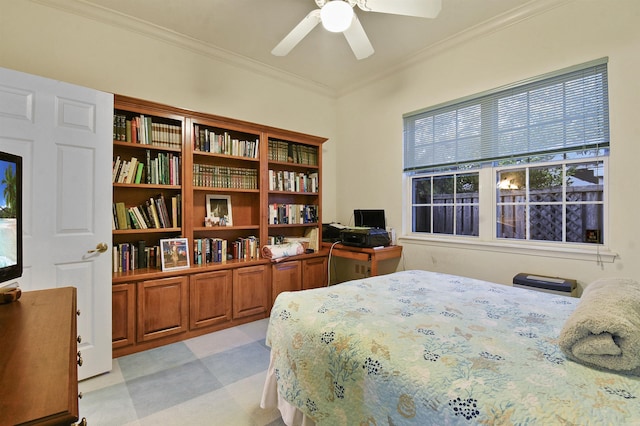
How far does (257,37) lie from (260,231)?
1979 millimetres

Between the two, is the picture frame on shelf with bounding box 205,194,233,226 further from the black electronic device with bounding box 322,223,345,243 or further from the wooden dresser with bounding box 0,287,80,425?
the wooden dresser with bounding box 0,287,80,425

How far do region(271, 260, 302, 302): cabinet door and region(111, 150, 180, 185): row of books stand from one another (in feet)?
4.43

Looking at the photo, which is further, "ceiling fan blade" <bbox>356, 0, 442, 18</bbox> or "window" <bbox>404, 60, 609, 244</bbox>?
"window" <bbox>404, 60, 609, 244</bbox>

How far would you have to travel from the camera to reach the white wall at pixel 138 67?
2.28 m

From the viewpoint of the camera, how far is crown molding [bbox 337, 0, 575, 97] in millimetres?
2396

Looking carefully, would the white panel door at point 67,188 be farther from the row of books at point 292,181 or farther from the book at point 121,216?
the row of books at point 292,181

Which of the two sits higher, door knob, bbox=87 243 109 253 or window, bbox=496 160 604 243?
window, bbox=496 160 604 243

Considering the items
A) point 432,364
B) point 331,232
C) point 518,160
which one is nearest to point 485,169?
point 518,160

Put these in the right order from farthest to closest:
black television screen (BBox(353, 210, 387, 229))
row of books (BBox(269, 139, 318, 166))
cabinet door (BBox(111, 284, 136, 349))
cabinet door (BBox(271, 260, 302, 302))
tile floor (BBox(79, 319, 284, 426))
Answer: black television screen (BBox(353, 210, 387, 229))
row of books (BBox(269, 139, 318, 166))
cabinet door (BBox(271, 260, 302, 302))
cabinet door (BBox(111, 284, 136, 349))
tile floor (BBox(79, 319, 284, 426))

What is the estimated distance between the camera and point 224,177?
123 inches

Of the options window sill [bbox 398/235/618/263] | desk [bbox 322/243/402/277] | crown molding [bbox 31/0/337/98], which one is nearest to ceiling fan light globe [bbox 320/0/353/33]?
crown molding [bbox 31/0/337/98]

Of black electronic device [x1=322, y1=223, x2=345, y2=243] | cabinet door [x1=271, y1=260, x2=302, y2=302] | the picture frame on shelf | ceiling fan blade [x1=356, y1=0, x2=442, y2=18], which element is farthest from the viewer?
black electronic device [x1=322, y1=223, x2=345, y2=243]

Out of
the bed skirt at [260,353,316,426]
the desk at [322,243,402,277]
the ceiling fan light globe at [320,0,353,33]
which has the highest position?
the ceiling fan light globe at [320,0,353,33]

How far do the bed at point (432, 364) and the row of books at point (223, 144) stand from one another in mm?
1955
